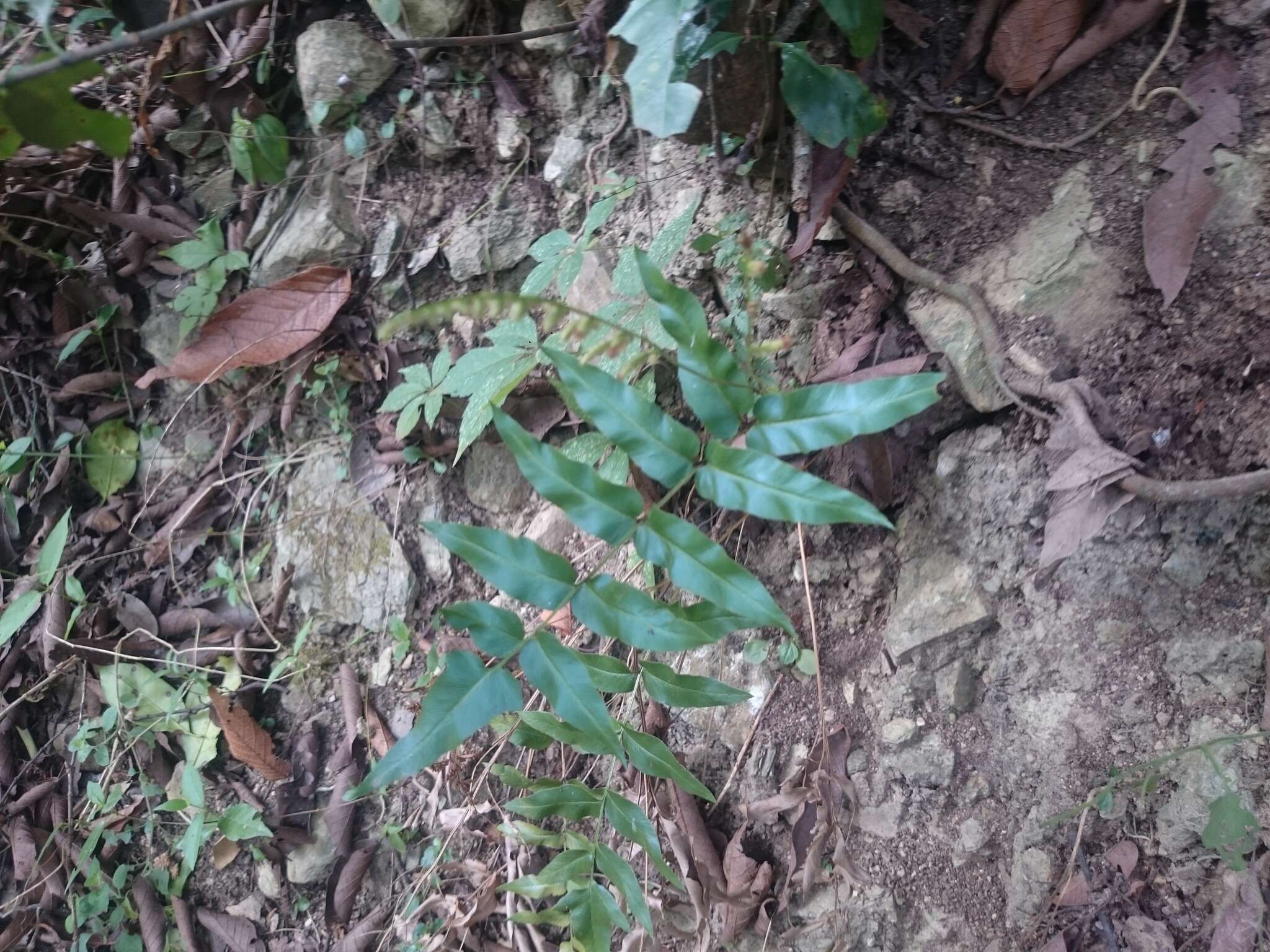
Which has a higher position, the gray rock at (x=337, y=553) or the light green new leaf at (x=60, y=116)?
the light green new leaf at (x=60, y=116)

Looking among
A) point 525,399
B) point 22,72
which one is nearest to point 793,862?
point 525,399

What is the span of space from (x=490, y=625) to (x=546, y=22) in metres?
1.34

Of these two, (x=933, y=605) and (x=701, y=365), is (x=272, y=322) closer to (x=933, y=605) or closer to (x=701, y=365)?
(x=701, y=365)

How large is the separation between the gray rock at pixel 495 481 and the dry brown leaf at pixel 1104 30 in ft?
3.88

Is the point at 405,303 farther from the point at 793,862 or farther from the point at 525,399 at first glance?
the point at 793,862

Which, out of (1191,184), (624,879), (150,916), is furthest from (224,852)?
(1191,184)

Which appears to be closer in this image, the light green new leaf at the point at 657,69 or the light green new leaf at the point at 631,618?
the light green new leaf at the point at 631,618

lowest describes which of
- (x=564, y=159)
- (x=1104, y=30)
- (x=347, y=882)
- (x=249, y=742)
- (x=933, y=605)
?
(x=347, y=882)

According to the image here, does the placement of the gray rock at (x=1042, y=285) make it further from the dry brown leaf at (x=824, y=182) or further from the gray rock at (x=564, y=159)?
the gray rock at (x=564, y=159)

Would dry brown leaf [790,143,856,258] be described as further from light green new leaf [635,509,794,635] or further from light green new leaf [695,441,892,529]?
light green new leaf [635,509,794,635]

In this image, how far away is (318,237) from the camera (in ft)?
6.06

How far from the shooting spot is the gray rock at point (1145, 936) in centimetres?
103

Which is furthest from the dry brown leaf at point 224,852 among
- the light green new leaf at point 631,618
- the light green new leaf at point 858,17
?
the light green new leaf at point 858,17

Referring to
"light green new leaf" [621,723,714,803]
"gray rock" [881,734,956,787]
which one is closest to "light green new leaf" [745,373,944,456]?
"light green new leaf" [621,723,714,803]
